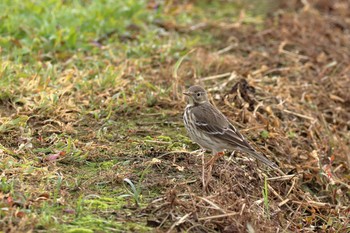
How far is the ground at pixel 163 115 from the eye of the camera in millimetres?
5535

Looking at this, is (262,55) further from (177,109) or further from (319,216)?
(319,216)

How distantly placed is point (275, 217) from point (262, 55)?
4108 mm

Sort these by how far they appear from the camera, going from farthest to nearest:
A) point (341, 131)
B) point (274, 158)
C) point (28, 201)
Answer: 1. point (341, 131)
2. point (274, 158)
3. point (28, 201)

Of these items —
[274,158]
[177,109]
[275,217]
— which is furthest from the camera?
[177,109]

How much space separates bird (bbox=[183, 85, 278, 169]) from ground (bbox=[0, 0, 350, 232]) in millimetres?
182

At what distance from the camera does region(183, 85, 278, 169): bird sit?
665 cm

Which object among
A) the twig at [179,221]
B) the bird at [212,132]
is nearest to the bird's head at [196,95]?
the bird at [212,132]

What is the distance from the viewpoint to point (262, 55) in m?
9.95

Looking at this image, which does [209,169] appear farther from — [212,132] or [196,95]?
[196,95]

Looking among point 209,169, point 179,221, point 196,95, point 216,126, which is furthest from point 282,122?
point 179,221

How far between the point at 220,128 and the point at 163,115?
100cm

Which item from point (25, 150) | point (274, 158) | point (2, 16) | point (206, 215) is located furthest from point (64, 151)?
point (2, 16)

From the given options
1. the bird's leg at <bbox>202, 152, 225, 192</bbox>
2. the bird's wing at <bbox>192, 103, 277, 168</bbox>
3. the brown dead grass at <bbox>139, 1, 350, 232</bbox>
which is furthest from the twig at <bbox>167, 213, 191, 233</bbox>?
the bird's wing at <bbox>192, 103, 277, 168</bbox>

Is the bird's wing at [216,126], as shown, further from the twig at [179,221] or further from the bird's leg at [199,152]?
the twig at [179,221]
